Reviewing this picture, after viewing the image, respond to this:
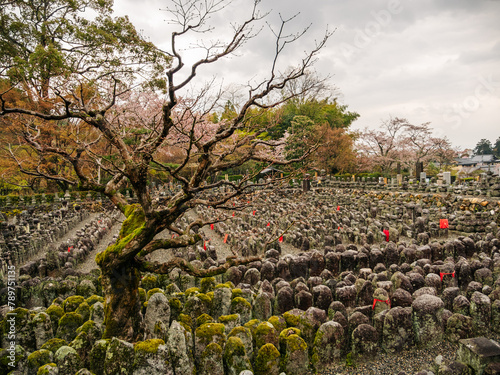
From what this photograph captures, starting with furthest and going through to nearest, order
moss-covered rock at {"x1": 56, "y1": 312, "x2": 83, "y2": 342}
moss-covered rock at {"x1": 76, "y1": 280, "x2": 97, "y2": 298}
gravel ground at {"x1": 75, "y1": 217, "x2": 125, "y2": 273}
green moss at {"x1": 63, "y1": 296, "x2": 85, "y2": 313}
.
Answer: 1. gravel ground at {"x1": 75, "y1": 217, "x2": 125, "y2": 273}
2. moss-covered rock at {"x1": 76, "y1": 280, "x2": 97, "y2": 298}
3. green moss at {"x1": 63, "y1": 296, "x2": 85, "y2": 313}
4. moss-covered rock at {"x1": 56, "y1": 312, "x2": 83, "y2": 342}

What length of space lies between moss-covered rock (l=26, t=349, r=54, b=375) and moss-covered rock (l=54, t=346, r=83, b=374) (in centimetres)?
14

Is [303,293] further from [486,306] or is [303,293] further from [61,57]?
[61,57]

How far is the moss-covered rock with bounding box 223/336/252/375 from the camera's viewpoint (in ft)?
10.7

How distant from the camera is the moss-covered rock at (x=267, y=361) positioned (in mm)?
3318

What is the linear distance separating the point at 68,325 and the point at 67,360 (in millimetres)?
965

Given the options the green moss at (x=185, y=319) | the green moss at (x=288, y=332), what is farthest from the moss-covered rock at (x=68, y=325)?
the green moss at (x=288, y=332)

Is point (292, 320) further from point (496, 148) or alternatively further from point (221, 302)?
point (496, 148)

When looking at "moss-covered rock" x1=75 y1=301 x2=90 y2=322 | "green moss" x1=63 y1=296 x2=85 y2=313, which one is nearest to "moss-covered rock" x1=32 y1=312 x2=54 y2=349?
"moss-covered rock" x1=75 y1=301 x2=90 y2=322

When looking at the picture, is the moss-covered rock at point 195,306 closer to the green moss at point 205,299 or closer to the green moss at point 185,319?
the green moss at point 205,299

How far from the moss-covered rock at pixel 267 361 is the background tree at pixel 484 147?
182ft

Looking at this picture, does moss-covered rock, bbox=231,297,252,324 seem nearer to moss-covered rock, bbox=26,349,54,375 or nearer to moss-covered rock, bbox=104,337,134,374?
moss-covered rock, bbox=104,337,134,374

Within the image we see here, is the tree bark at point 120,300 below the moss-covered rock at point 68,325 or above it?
above

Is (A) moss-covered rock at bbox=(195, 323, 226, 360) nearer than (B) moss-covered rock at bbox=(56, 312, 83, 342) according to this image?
Yes

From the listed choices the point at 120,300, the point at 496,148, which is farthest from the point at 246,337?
the point at 496,148
